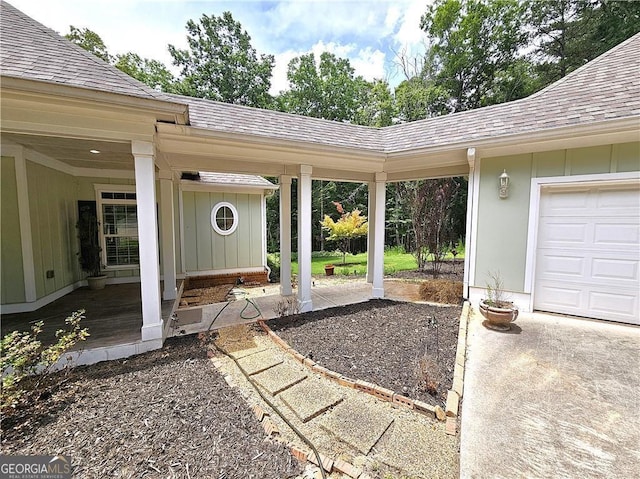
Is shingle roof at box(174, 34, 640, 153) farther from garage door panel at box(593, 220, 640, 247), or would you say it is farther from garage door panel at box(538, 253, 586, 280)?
garage door panel at box(538, 253, 586, 280)

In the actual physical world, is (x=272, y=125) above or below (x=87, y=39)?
below

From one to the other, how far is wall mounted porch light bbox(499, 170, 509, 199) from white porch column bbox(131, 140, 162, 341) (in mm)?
5722

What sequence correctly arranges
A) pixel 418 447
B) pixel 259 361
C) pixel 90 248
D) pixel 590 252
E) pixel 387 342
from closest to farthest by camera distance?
pixel 418 447, pixel 259 361, pixel 387 342, pixel 590 252, pixel 90 248

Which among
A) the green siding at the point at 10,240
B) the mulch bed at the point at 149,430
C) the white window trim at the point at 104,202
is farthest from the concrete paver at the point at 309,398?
the white window trim at the point at 104,202

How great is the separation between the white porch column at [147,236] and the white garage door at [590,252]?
6.34 metres

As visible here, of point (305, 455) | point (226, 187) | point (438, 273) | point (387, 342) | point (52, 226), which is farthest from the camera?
point (438, 273)

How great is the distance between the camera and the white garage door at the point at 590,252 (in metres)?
4.18

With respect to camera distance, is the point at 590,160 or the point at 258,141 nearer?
the point at 590,160

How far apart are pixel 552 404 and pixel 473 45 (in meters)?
19.6

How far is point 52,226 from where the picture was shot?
214 inches

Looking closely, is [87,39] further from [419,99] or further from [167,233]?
[419,99]

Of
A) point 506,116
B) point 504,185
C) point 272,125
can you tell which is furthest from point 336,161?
point 506,116

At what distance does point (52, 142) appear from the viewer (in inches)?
161

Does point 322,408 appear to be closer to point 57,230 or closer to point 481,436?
point 481,436
